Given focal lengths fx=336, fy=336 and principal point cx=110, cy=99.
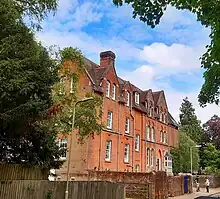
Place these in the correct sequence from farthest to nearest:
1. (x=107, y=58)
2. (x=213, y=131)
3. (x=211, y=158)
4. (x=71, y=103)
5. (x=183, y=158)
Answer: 1. (x=213, y=131)
2. (x=211, y=158)
3. (x=183, y=158)
4. (x=107, y=58)
5. (x=71, y=103)

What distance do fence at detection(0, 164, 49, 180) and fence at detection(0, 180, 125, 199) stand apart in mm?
848

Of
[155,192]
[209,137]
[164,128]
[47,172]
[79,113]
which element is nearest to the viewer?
[47,172]

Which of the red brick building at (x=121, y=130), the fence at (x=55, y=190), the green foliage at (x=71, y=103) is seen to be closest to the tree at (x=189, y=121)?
the red brick building at (x=121, y=130)

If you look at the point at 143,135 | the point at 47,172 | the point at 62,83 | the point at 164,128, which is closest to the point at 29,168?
the point at 47,172

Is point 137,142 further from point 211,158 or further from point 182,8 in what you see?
point 182,8

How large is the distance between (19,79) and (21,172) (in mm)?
6278

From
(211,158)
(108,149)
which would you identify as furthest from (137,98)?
(211,158)

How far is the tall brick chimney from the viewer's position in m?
42.9

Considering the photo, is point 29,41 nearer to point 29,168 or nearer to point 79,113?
point 29,168

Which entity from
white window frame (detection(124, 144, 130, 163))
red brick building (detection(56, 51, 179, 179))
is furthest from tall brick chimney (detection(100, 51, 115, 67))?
white window frame (detection(124, 144, 130, 163))

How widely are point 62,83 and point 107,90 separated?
1492 centimetres

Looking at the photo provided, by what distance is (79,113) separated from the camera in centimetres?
2452

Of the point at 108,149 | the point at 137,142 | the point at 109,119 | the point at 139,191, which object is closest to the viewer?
the point at 139,191

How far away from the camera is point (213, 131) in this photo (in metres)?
72.8
